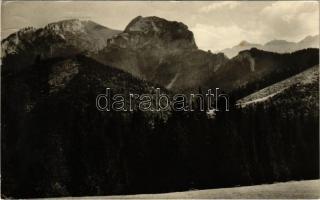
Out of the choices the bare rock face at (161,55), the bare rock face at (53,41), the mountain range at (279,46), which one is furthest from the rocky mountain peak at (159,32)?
the mountain range at (279,46)

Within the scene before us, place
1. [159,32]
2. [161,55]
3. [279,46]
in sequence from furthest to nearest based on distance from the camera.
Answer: [279,46], [161,55], [159,32]

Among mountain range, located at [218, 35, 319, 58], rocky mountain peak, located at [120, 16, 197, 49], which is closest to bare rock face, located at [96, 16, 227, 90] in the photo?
rocky mountain peak, located at [120, 16, 197, 49]

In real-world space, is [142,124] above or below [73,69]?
below

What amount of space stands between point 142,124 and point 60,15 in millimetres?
3239

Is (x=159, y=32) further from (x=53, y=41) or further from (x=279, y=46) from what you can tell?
(x=279, y=46)

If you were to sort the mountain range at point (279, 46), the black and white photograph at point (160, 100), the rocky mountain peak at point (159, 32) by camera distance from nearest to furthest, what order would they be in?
the black and white photograph at point (160, 100), the rocky mountain peak at point (159, 32), the mountain range at point (279, 46)

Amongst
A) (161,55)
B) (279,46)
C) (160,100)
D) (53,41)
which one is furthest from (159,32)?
(279,46)

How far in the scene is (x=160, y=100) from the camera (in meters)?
14.0

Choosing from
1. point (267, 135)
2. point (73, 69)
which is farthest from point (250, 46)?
point (73, 69)

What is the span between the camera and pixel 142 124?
13.9 meters

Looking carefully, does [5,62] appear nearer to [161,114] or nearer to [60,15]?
[60,15]

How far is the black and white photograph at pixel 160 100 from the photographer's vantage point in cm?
1356

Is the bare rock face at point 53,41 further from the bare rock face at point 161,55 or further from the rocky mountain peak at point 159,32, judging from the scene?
the rocky mountain peak at point 159,32

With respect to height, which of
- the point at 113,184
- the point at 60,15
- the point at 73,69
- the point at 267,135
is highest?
the point at 60,15
